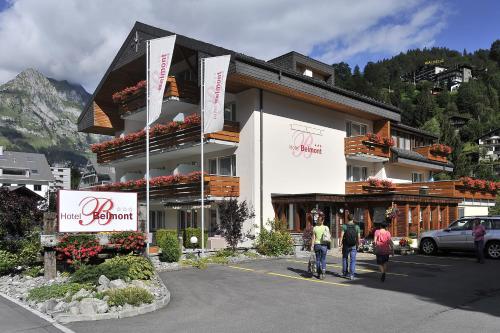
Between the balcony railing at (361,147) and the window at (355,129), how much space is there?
1352 mm

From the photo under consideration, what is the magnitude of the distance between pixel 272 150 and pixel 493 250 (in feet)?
36.8

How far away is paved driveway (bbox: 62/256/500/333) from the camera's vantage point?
8.63 metres

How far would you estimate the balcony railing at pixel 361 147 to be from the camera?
30094 millimetres

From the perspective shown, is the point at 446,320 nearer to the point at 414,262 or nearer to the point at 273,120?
the point at 414,262

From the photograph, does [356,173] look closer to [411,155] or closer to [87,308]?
[411,155]

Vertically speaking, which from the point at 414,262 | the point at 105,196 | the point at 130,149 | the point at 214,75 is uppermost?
the point at 214,75

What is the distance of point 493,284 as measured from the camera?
1350 centimetres

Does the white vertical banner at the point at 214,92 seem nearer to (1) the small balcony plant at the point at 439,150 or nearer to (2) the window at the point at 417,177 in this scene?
(2) the window at the point at 417,177

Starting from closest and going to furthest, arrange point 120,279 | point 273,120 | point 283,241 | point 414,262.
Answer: point 120,279 → point 414,262 → point 283,241 → point 273,120

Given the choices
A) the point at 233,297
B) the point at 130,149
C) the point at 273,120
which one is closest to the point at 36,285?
the point at 233,297

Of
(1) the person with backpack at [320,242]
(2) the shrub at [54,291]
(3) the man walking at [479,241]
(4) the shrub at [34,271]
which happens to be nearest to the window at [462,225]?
(3) the man walking at [479,241]

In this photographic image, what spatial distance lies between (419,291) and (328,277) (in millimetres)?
3035

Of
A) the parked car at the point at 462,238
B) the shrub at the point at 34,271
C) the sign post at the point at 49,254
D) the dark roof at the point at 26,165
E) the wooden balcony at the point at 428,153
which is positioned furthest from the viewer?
the dark roof at the point at 26,165

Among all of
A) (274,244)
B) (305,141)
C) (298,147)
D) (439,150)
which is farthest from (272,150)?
(439,150)
